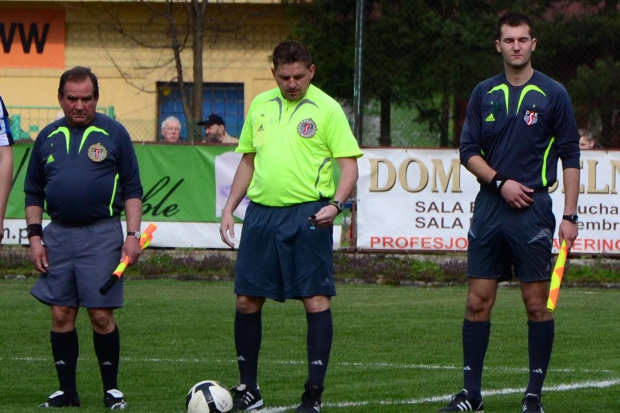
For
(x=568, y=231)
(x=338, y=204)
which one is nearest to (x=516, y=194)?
(x=568, y=231)

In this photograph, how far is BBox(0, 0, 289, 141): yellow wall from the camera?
29.5 m

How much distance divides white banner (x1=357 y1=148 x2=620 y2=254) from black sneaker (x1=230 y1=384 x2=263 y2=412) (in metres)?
10.5

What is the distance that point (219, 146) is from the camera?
18.5 m

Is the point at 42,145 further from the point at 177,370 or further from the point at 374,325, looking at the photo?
the point at 374,325

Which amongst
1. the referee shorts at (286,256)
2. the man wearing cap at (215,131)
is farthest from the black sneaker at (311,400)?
the man wearing cap at (215,131)

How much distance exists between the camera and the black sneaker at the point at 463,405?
735 centimetres

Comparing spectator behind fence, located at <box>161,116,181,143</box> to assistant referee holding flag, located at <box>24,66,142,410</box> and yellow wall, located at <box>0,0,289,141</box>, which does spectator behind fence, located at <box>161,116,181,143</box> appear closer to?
yellow wall, located at <box>0,0,289,141</box>

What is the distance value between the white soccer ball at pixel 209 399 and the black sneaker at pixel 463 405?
3.90 feet

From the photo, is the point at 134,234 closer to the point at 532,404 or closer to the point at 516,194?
the point at 516,194

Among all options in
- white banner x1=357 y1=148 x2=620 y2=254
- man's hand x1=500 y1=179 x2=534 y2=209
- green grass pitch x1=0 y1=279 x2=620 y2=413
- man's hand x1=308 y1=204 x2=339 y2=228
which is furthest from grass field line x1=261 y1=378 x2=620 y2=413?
white banner x1=357 y1=148 x2=620 y2=254

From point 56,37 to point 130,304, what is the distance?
1743 cm

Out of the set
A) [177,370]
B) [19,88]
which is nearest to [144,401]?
[177,370]

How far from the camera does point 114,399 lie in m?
7.66

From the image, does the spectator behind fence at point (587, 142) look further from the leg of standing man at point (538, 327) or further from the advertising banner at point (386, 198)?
the leg of standing man at point (538, 327)
